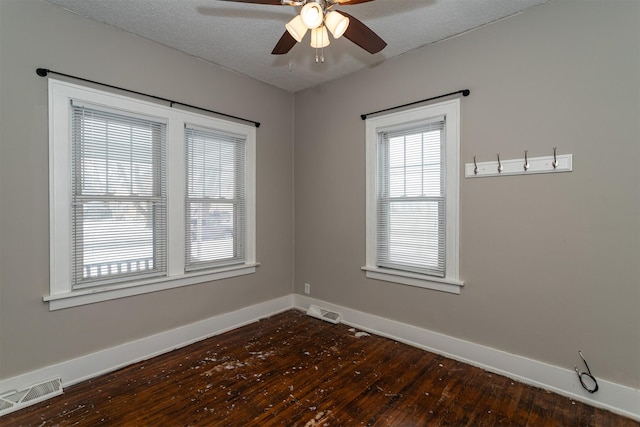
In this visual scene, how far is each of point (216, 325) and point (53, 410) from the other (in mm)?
1377

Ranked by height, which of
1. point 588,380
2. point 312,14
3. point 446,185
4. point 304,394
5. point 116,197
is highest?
point 312,14

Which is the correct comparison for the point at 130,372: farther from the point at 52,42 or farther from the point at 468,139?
the point at 468,139

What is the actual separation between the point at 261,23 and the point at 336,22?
1.10 meters

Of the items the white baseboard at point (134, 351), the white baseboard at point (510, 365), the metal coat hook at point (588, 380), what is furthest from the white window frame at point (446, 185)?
the white baseboard at point (134, 351)

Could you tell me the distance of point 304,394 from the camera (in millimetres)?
2154

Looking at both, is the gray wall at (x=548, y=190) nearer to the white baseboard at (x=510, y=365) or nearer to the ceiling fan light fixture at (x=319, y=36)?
the white baseboard at (x=510, y=365)

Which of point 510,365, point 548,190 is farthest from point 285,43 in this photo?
point 510,365

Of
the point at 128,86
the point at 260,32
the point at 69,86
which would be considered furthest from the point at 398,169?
the point at 69,86

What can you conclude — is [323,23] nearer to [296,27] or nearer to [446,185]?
[296,27]

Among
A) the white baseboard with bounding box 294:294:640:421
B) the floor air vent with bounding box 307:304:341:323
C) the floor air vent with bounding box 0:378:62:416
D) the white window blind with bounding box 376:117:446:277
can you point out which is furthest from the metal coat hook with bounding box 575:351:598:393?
the floor air vent with bounding box 0:378:62:416

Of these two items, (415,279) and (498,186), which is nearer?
(498,186)

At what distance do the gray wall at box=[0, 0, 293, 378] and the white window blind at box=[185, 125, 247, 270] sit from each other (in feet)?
1.02

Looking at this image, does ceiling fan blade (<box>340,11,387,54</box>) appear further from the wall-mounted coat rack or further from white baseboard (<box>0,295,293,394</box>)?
white baseboard (<box>0,295,293,394</box>)

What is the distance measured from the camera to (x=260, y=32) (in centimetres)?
261
